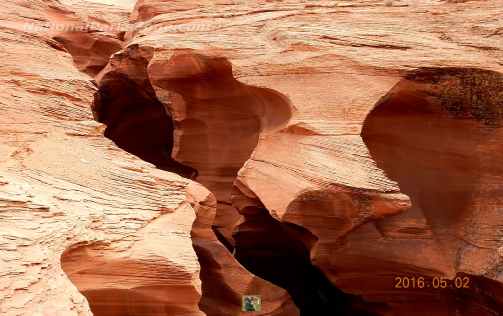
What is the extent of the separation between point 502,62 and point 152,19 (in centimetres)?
454

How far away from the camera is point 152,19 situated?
26.6 ft

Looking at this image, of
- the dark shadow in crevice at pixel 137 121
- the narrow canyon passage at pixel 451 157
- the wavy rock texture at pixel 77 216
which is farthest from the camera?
the dark shadow in crevice at pixel 137 121

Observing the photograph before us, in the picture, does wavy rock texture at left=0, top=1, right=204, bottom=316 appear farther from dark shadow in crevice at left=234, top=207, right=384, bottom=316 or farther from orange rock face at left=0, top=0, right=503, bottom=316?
dark shadow in crevice at left=234, top=207, right=384, bottom=316

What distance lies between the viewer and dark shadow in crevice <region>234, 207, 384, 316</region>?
7.66 m

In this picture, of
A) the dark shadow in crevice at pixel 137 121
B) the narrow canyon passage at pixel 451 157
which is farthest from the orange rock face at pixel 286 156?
the dark shadow in crevice at pixel 137 121

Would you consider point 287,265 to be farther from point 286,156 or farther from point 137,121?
point 137,121

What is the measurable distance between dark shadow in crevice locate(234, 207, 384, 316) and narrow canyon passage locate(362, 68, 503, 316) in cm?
141

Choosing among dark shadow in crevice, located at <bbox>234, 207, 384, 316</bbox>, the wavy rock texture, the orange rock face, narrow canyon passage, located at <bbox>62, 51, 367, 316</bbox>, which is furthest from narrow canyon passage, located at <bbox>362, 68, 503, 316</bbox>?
the wavy rock texture

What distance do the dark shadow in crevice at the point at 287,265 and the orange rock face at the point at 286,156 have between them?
4 cm

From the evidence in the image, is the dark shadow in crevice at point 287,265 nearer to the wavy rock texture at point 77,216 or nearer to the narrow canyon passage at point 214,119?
the narrow canyon passage at point 214,119

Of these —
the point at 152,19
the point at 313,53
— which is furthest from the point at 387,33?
the point at 152,19

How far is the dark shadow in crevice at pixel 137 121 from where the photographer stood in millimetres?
9484

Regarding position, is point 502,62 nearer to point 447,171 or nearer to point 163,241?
point 447,171

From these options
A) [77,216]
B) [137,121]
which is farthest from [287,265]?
[77,216]
